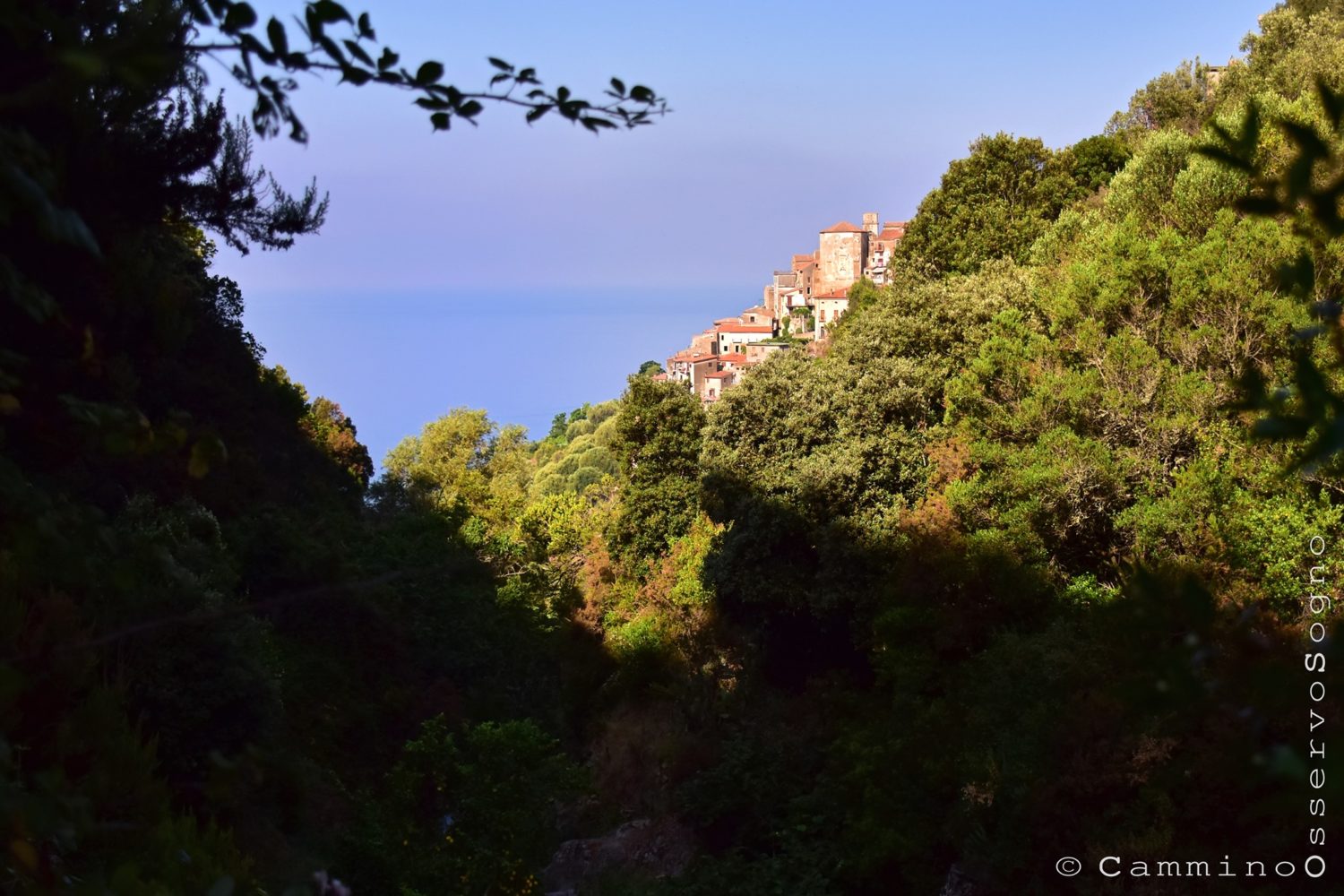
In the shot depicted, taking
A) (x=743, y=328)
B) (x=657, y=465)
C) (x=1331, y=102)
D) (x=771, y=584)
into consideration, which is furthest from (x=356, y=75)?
(x=743, y=328)

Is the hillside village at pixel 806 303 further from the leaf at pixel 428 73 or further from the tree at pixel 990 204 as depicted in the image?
the leaf at pixel 428 73

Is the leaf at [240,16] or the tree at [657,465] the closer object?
the leaf at [240,16]

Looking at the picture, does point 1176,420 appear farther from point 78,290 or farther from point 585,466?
point 585,466

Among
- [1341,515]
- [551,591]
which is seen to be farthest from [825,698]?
[551,591]

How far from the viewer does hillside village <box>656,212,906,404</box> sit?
75.1 metres

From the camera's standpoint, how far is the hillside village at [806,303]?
75062 mm

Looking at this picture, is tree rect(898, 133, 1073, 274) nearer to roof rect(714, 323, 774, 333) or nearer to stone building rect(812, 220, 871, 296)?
stone building rect(812, 220, 871, 296)

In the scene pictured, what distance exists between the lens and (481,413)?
42.2 meters

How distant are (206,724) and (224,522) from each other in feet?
22.4

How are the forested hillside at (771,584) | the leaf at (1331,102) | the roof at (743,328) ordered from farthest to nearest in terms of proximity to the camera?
the roof at (743,328)
the forested hillside at (771,584)
the leaf at (1331,102)

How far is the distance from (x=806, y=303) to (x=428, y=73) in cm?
8736

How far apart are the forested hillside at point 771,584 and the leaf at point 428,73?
550 mm

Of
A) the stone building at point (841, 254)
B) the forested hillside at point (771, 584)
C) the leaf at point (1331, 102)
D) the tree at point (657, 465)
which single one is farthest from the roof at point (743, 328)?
the leaf at point (1331, 102)

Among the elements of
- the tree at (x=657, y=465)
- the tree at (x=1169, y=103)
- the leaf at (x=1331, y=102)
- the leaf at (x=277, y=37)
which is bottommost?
the leaf at (x=1331, y=102)
